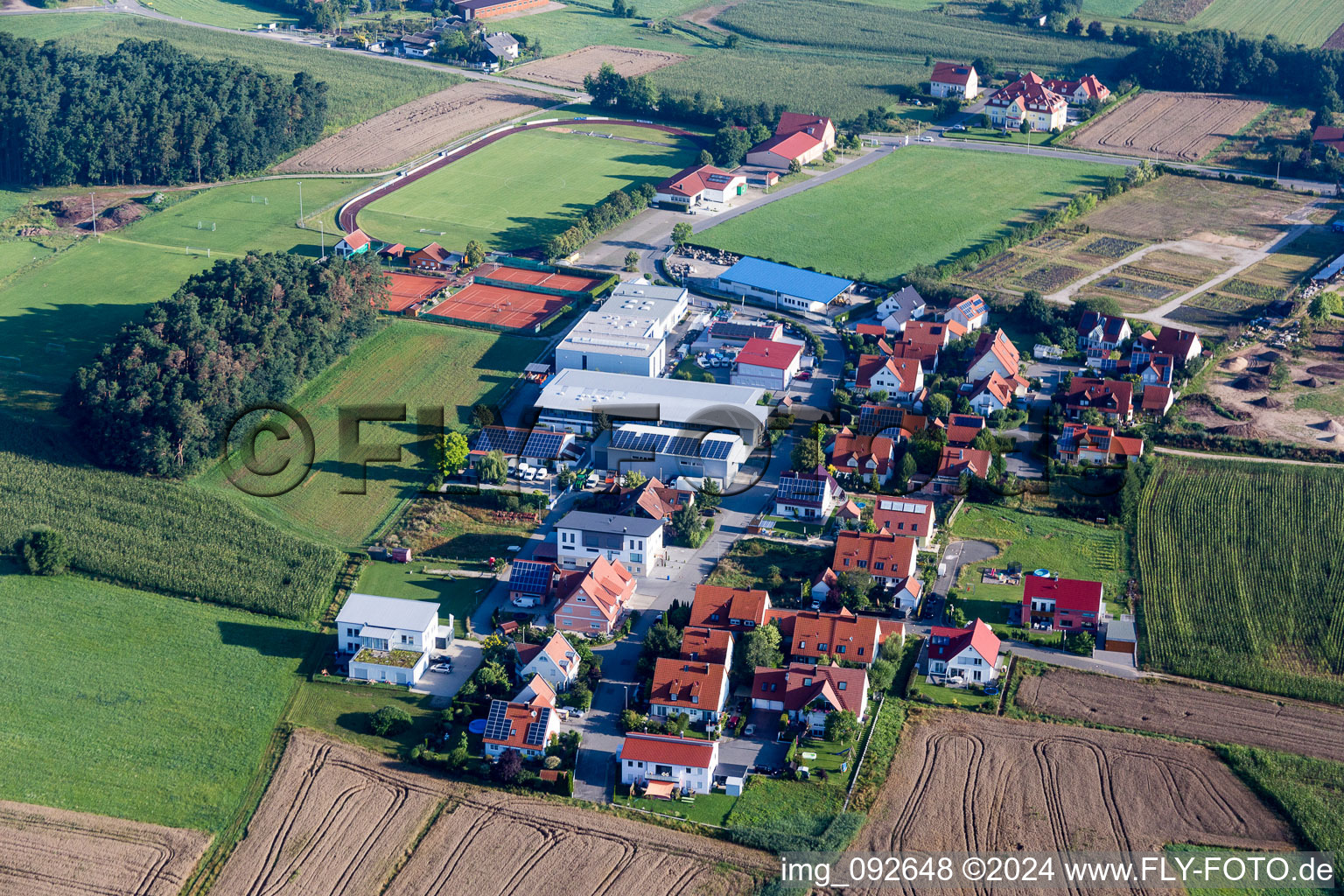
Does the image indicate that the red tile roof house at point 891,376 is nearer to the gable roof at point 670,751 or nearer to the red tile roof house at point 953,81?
the gable roof at point 670,751

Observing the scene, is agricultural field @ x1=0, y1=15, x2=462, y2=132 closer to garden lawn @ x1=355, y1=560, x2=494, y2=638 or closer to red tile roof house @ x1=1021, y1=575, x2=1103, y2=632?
garden lawn @ x1=355, y1=560, x2=494, y2=638

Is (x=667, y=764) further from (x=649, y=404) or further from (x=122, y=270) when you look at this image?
(x=122, y=270)

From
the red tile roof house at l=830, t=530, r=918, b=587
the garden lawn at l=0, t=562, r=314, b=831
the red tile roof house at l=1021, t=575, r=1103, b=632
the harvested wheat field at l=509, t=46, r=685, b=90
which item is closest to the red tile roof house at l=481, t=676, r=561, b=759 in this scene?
the garden lawn at l=0, t=562, r=314, b=831

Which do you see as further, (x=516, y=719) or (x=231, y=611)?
(x=231, y=611)

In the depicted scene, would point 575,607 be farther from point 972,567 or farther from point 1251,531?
point 1251,531

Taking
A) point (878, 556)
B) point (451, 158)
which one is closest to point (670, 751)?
point (878, 556)

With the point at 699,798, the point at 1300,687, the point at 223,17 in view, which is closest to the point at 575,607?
the point at 699,798

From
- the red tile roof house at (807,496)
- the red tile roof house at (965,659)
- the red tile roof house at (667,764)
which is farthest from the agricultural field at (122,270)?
the red tile roof house at (965,659)
